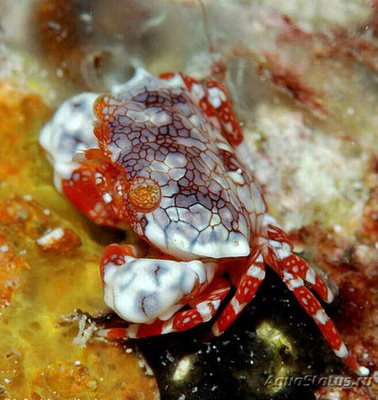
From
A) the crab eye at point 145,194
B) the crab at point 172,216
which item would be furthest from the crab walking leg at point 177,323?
the crab eye at point 145,194

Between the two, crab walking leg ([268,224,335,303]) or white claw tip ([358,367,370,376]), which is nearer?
crab walking leg ([268,224,335,303])

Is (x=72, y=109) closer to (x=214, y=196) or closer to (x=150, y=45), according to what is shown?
(x=150, y=45)

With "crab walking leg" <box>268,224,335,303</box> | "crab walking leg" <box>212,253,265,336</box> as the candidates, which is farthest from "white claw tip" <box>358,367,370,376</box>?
"crab walking leg" <box>212,253,265,336</box>

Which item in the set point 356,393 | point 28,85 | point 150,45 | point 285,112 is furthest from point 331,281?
point 28,85

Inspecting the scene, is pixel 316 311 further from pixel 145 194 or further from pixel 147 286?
pixel 145 194

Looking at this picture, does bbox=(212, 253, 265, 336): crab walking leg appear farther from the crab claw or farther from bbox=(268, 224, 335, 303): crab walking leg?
the crab claw

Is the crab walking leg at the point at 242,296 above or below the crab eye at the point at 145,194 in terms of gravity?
below

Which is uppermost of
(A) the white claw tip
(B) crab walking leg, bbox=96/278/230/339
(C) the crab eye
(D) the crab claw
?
(C) the crab eye

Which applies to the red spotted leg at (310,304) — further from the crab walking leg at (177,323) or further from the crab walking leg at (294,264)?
the crab walking leg at (177,323)
